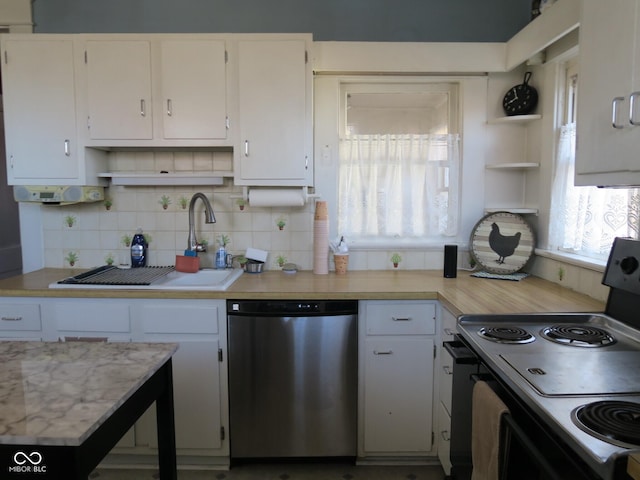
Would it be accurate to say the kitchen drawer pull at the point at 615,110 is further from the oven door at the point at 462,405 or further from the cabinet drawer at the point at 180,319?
the cabinet drawer at the point at 180,319

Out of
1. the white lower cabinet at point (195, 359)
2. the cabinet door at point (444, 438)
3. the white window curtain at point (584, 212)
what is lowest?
the cabinet door at point (444, 438)

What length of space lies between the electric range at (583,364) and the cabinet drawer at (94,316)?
162cm

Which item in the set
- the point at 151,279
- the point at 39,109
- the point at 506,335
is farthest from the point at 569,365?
the point at 39,109

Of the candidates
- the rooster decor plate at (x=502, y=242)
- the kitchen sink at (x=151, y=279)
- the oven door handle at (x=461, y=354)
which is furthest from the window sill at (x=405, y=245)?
the oven door handle at (x=461, y=354)

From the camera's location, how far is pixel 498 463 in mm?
1193

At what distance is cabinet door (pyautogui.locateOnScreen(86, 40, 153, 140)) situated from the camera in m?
2.32

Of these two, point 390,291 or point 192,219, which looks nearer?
point 390,291

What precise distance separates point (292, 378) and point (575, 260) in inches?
58.1

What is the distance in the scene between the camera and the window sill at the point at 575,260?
187cm

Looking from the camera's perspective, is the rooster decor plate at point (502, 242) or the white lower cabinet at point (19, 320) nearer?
the white lower cabinet at point (19, 320)

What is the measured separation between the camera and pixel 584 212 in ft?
6.67

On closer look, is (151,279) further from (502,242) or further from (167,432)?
(502,242)

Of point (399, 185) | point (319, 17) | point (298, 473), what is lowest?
point (298, 473)

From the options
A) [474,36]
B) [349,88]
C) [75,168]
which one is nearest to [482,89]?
[474,36]
